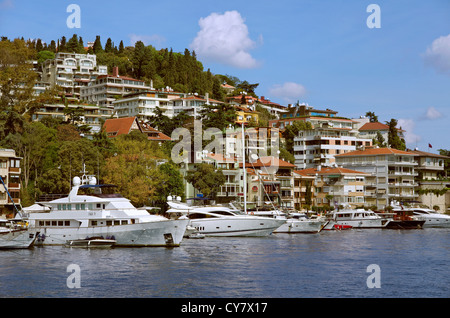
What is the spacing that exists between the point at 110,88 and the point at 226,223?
94.3m

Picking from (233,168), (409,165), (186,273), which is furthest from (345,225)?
(186,273)

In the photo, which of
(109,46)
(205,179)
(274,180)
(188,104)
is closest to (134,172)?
(205,179)

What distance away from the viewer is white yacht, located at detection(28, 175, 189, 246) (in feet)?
168

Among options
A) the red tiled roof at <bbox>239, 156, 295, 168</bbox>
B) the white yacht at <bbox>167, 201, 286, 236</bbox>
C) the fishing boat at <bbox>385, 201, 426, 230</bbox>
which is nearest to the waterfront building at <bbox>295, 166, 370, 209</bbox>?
the red tiled roof at <bbox>239, 156, 295, 168</bbox>

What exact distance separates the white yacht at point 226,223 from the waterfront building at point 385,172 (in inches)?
2192

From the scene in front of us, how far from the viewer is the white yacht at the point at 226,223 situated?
208ft

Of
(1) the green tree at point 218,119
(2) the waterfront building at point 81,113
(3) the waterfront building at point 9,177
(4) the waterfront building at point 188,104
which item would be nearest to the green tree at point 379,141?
(1) the green tree at point 218,119

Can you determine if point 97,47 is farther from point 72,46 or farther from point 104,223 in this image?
point 104,223

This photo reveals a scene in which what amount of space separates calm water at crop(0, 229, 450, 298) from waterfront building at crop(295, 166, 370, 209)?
53.5 m

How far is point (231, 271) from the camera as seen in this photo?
38.3 metres

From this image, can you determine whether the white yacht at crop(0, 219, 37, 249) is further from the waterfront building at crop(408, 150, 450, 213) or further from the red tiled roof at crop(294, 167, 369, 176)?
the waterfront building at crop(408, 150, 450, 213)

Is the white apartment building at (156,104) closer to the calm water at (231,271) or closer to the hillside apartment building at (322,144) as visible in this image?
the hillside apartment building at (322,144)
